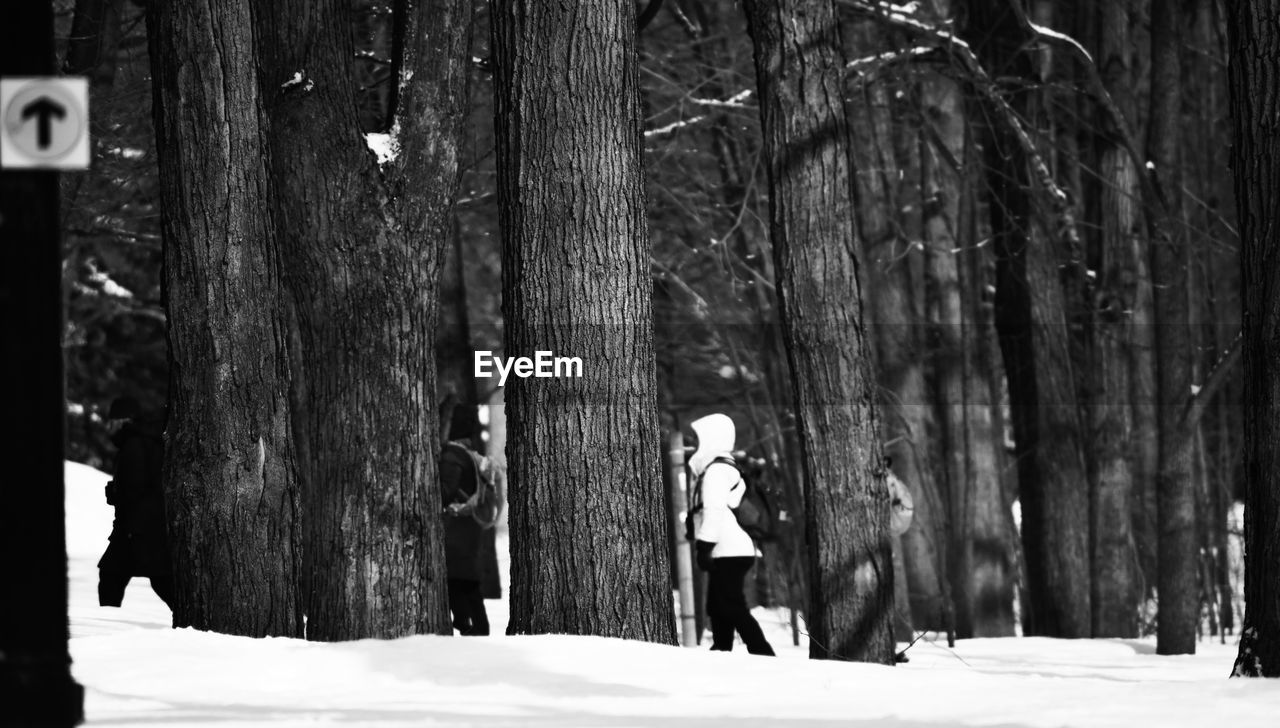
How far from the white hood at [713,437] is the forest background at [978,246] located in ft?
10.5

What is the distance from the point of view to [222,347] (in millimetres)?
8875

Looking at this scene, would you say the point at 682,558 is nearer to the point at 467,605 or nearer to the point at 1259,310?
the point at 467,605

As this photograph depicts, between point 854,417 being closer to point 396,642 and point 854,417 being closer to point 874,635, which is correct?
point 874,635

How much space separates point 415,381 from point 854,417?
9.24 ft

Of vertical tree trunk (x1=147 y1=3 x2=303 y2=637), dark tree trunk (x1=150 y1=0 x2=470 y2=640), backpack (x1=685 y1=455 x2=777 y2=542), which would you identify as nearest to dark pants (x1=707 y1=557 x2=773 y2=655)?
backpack (x1=685 y1=455 x2=777 y2=542)

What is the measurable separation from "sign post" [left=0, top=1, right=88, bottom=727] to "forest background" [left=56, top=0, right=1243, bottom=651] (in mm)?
8337

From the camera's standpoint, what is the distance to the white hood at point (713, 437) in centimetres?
1112

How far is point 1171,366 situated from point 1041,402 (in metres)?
1.94

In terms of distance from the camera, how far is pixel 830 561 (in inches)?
404

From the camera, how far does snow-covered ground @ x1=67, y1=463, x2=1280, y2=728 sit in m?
6.25

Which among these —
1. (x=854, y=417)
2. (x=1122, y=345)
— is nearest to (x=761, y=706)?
(x=854, y=417)

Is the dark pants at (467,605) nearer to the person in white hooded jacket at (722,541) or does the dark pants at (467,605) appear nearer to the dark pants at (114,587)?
the dark pants at (114,587)

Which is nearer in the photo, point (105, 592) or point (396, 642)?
point (396, 642)

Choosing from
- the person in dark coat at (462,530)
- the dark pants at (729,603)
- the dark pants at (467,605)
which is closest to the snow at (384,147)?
the dark pants at (729,603)
